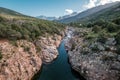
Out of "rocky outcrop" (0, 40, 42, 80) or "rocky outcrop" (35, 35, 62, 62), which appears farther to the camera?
"rocky outcrop" (35, 35, 62, 62)

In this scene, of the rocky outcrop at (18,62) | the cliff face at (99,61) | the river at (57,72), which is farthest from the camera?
the river at (57,72)

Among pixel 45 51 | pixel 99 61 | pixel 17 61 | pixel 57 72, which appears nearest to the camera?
pixel 99 61

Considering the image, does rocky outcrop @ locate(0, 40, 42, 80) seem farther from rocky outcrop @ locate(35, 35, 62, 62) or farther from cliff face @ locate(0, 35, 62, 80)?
rocky outcrop @ locate(35, 35, 62, 62)

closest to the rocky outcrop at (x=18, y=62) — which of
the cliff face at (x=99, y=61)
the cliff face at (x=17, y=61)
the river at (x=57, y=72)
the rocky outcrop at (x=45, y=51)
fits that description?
the cliff face at (x=17, y=61)

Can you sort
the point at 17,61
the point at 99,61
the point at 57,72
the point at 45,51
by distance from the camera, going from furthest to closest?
the point at 45,51
the point at 57,72
the point at 17,61
the point at 99,61

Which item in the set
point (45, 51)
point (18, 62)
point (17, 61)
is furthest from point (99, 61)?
point (45, 51)

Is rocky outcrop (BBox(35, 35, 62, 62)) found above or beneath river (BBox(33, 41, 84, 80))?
above

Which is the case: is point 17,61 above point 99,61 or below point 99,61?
above

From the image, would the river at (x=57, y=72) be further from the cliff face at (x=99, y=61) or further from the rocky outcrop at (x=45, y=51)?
the rocky outcrop at (x=45, y=51)

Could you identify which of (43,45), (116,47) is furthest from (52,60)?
(116,47)

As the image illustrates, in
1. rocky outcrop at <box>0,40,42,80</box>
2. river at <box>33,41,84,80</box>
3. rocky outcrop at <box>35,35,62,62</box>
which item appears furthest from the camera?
rocky outcrop at <box>35,35,62,62</box>

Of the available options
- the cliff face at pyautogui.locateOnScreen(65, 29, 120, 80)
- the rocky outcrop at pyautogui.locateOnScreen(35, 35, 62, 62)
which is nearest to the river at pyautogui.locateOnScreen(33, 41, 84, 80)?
the cliff face at pyautogui.locateOnScreen(65, 29, 120, 80)

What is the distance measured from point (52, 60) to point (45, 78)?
19.4 m

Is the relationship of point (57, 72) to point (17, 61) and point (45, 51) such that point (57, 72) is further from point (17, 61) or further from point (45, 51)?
point (45, 51)
